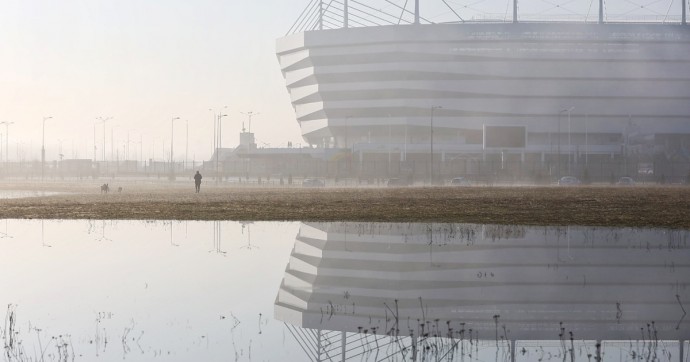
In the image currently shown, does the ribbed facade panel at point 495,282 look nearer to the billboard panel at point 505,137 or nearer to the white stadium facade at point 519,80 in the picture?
the billboard panel at point 505,137

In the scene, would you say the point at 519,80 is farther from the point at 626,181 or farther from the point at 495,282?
the point at 495,282

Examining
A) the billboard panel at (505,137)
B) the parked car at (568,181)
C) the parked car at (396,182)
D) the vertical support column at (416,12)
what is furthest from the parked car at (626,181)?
the vertical support column at (416,12)

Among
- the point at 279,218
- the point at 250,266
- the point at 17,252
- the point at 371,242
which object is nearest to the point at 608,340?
the point at 250,266

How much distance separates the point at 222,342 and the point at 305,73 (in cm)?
15201

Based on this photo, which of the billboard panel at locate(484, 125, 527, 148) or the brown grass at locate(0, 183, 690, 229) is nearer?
the brown grass at locate(0, 183, 690, 229)

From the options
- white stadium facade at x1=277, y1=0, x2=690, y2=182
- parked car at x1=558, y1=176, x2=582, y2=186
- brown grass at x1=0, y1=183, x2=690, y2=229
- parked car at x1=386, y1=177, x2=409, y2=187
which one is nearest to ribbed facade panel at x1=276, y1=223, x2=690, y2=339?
brown grass at x1=0, y1=183, x2=690, y2=229

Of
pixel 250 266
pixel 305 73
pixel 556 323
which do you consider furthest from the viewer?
pixel 305 73

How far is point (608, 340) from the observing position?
1272 cm

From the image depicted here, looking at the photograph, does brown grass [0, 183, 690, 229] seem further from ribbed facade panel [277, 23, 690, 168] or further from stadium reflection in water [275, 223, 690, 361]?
ribbed facade panel [277, 23, 690, 168]

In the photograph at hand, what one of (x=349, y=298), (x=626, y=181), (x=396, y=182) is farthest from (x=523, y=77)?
(x=349, y=298)

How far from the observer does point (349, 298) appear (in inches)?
648

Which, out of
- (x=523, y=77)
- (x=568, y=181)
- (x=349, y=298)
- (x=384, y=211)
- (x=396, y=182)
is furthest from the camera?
(x=523, y=77)

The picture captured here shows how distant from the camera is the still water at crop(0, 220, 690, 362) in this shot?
12.3 meters

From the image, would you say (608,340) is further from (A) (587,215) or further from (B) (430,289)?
(A) (587,215)
